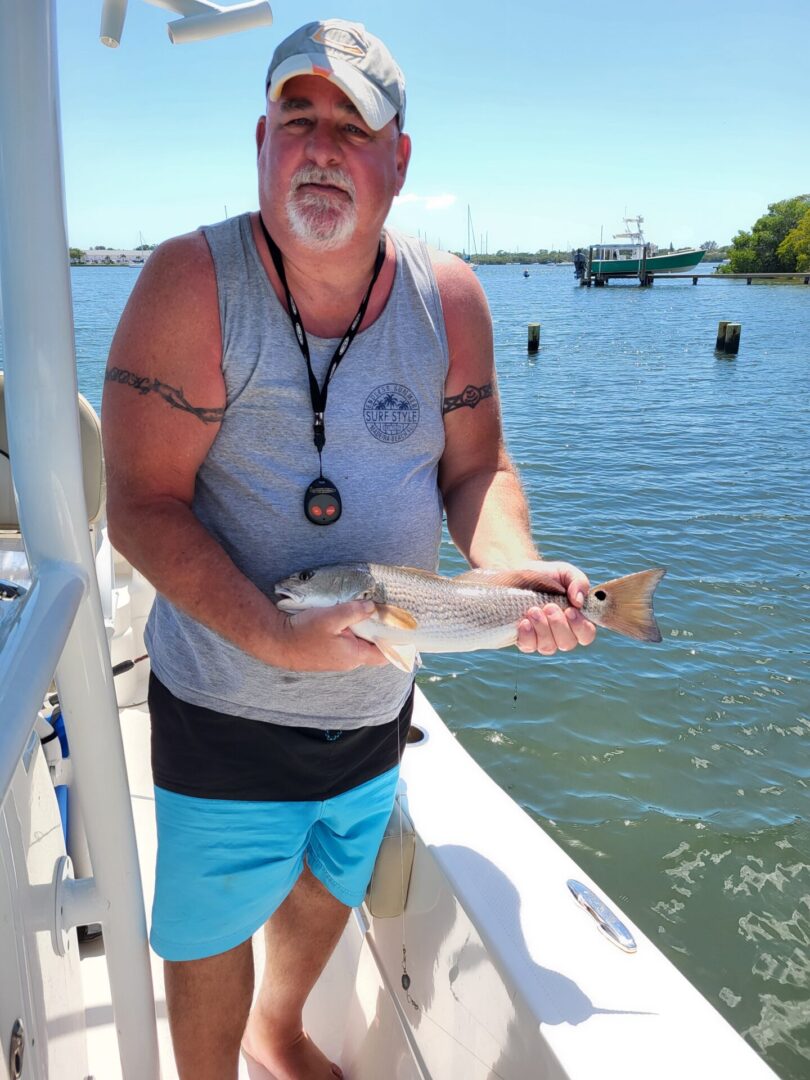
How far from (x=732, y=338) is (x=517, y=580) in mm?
34917

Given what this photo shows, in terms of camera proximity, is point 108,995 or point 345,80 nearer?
point 345,80

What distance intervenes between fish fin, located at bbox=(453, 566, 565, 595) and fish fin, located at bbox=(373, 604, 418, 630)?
24cm

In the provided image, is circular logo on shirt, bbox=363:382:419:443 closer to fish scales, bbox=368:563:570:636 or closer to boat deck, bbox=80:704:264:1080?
fish scales, bbox=368:563:570:636

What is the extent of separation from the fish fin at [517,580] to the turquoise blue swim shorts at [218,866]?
79 cm

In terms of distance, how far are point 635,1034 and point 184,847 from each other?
123 cm

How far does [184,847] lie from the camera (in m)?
2.24

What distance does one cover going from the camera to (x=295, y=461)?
2.17 metres

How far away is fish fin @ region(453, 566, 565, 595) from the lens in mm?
2434

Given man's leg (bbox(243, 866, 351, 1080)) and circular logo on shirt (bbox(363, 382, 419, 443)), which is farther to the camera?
man's leg (bbox(243, 866, 351, 1080))

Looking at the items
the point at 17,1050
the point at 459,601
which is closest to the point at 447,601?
the point at 459,601

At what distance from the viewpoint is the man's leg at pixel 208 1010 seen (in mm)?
2295

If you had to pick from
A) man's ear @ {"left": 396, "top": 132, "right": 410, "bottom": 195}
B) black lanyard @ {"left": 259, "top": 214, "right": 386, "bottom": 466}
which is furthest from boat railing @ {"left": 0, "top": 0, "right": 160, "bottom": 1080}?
man's ear @ {"left": 396, "top": 132, "right": 410, "bottom": 195}

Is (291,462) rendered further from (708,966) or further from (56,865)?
(708,966)

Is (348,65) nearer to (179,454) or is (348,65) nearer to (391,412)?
(391,412)
